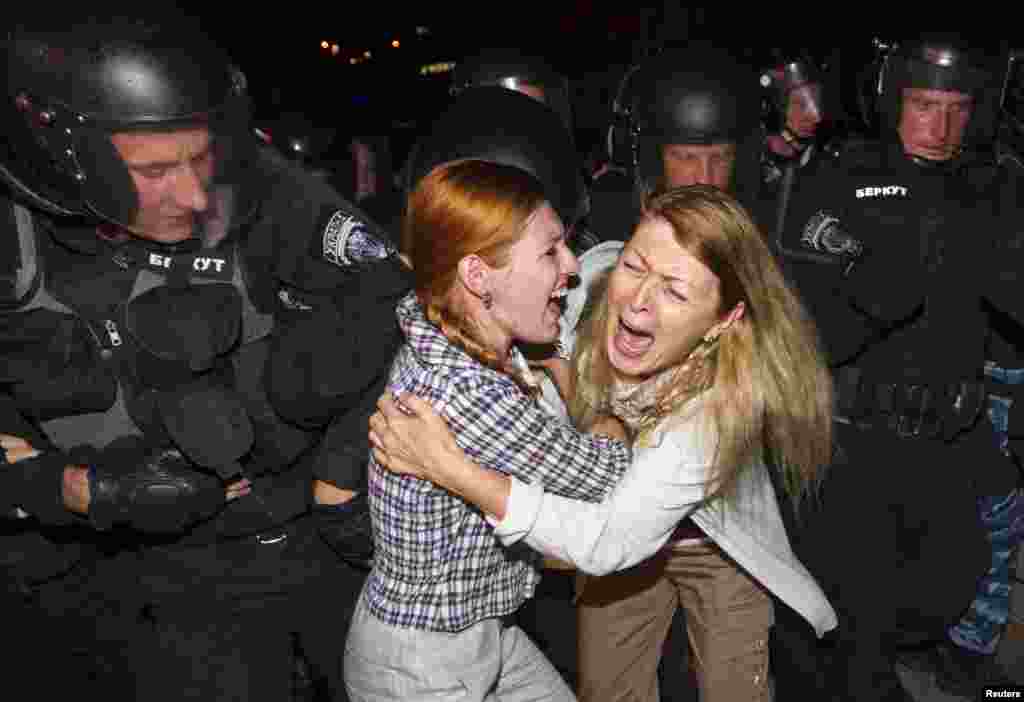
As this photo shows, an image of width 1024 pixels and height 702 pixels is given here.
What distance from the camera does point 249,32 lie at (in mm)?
10992

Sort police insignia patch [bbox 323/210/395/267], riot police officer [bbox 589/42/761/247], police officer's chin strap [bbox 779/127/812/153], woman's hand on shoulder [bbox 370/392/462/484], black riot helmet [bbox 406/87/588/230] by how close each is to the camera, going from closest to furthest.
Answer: woman's hand on shoulder [bbox 370/392/462/484] < police insignia patch [bbox 323/210/395/267] < black riot helmet [bbox 406/87/588/230] < riot police officer [bbox 589/42/761/247] < police officer's chin strap [bbox 779/127/812/153]

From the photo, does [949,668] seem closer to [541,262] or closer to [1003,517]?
[1003,517]

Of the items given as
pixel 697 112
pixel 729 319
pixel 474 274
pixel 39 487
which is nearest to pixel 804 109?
pixel 697 112

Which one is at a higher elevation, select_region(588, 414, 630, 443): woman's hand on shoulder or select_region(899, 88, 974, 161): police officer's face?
select_region(899, 88, 974, 161): police officer's face

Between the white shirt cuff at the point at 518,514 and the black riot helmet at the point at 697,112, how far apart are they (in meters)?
1.87

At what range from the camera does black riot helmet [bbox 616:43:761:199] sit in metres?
3.11

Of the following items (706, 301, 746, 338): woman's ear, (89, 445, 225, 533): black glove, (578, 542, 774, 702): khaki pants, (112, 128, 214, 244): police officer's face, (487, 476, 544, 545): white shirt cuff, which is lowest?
(578, 542, 774, 702): khaki pants

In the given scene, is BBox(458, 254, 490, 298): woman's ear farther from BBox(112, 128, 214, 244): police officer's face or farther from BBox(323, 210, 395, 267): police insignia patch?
BBox(112, 128, 214, 244): police officer's face

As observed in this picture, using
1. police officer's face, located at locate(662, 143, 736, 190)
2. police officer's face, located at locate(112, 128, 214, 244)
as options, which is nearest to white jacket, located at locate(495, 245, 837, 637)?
police officer's face, located at locate(112, 128, 214, 244)

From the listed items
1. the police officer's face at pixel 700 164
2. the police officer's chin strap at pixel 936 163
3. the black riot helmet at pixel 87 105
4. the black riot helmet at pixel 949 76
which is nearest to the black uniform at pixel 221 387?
the black riot helmet at pixel 87 105

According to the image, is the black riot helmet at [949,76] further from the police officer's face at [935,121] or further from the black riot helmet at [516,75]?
the black riot helmet at [516,75]

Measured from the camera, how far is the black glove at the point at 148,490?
196 cm

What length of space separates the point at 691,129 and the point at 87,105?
6.57 feet

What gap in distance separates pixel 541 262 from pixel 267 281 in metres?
0.82
